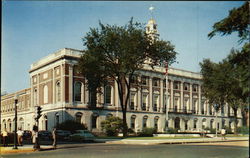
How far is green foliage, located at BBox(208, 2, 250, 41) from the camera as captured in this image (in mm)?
12664

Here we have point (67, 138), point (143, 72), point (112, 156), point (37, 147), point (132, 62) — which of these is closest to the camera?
point (112, 156)

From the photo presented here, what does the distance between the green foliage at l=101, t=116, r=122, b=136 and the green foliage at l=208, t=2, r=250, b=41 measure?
3158cm

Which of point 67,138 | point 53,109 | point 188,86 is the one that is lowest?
point 67,138

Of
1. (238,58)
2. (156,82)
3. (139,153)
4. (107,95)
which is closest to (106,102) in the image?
(107,95)

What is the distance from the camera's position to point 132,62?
103 ft

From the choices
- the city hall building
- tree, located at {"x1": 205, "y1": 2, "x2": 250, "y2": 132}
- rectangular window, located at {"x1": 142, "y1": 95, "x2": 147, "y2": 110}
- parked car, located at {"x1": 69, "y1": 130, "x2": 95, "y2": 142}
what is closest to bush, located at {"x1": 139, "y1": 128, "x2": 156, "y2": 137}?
the city hall building

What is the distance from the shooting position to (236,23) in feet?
43.0

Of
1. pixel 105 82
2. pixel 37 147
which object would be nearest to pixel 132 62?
pixel 105 82

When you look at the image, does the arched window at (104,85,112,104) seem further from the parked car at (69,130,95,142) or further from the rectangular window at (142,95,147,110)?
the parked car at (69,130,95,142)

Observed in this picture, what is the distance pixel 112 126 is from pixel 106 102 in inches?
215

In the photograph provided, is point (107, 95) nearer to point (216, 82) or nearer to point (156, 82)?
point (156, 82)

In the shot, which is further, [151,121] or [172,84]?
[151,121]

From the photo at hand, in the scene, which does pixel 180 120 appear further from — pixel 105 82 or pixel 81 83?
pixel 81 83

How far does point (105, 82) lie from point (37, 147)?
16.5 meters
